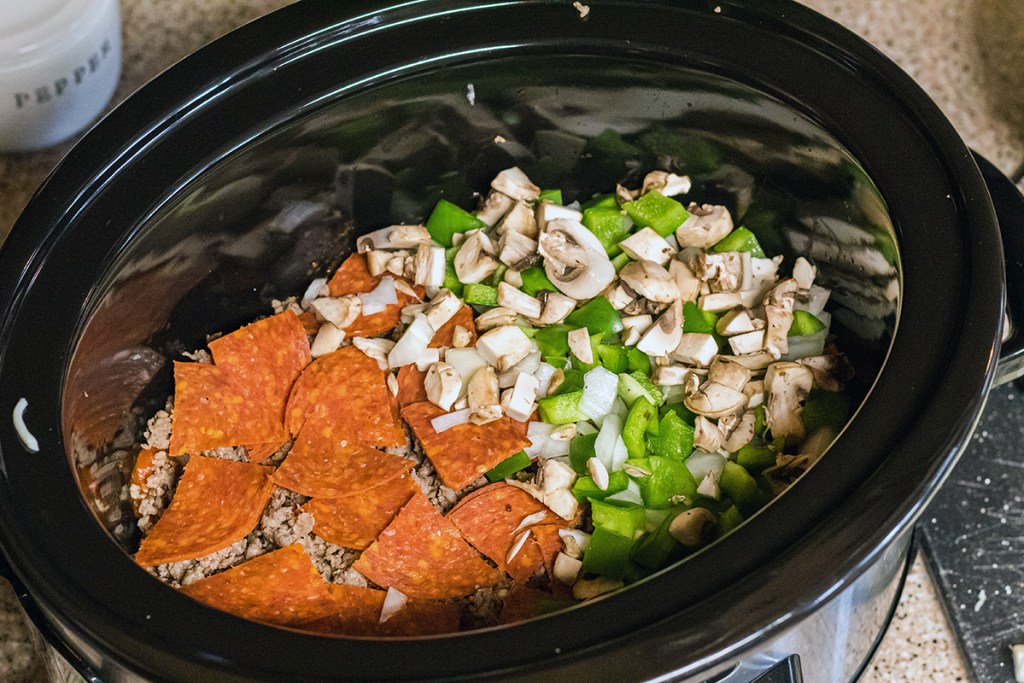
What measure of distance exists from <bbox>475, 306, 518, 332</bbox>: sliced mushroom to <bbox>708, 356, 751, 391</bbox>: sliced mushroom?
208 millimetres

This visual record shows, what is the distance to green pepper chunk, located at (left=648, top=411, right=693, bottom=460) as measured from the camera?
102 cm

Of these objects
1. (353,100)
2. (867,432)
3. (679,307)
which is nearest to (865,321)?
(679,307)

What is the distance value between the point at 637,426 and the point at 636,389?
0.15 ft

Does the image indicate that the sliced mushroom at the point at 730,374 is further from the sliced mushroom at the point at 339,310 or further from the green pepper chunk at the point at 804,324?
the sliced mushroom at the point at 339,310

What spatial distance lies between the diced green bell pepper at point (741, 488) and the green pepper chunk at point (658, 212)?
269mm

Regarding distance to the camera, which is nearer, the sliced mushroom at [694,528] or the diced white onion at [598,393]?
the sliced mushroom at [694,528]

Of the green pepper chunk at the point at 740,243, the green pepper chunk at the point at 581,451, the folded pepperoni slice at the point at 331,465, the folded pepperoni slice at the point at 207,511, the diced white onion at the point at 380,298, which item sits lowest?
the folded pepperoni slice at the point at 207,511

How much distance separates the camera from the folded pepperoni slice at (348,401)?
1027 mm

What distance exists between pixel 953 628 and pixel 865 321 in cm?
34

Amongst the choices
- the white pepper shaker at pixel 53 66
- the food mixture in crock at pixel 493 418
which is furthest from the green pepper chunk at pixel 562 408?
the white pepper shaker at pixel 53 66

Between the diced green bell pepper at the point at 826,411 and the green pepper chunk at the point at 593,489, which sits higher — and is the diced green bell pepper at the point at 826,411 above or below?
above

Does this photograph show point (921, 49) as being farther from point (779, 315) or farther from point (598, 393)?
point (598, 393)

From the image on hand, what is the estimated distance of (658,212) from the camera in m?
1.11

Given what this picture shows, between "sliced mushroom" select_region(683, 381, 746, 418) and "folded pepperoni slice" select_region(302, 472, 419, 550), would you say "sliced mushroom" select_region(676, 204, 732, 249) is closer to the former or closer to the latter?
"sliced mushroom" select_region(683, 381, 746, 418)
